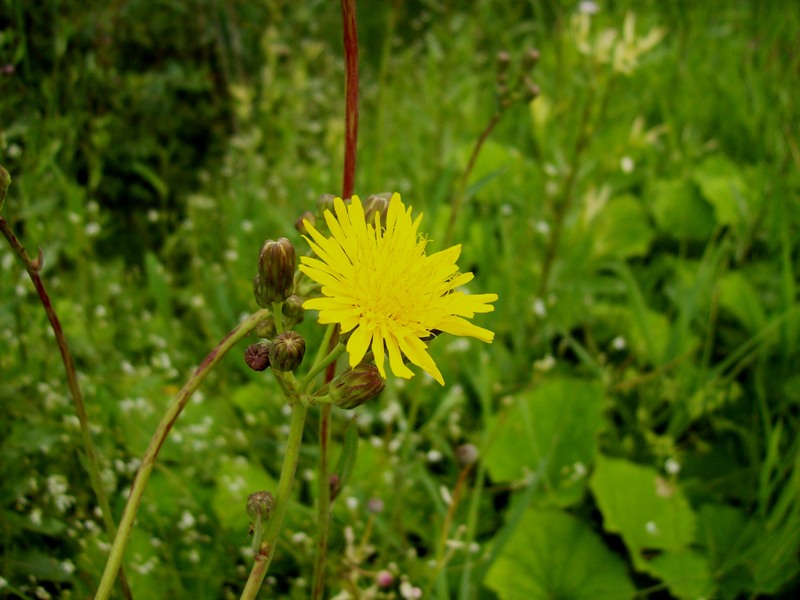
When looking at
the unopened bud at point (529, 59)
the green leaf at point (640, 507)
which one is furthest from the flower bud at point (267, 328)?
the green leaf at point (640, 507)

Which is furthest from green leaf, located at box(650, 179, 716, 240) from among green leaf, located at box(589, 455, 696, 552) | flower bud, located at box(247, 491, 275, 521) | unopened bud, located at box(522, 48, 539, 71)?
flower bud, located at box(247, 491, 275, 521)

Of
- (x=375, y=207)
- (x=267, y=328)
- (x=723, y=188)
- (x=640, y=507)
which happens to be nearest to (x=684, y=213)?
(x=723, y=188)

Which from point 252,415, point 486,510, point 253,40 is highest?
point 253,40

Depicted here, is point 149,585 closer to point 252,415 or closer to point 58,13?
point 252,415

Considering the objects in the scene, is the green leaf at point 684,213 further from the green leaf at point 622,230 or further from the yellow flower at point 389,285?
the yellow flower at point 389,285

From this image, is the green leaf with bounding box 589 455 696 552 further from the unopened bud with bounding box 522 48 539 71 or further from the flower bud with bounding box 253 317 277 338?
the flower bud with bounding box 253 317 277 338

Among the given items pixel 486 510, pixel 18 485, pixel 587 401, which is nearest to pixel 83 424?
pixel 18 485

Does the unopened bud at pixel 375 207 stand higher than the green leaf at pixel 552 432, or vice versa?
the unopened bud at pixel 375 207
